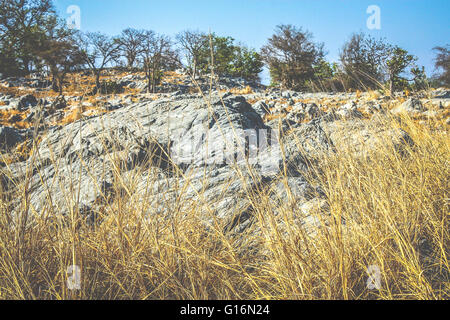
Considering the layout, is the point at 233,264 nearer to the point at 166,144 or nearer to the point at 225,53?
the point at 166,144

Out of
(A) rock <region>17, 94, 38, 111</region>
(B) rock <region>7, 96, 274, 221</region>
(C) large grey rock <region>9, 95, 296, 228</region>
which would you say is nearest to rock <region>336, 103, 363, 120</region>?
(C) large grey rock <region>9, 95, 296, 228</region>

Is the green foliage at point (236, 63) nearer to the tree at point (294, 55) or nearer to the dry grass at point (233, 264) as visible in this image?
the tree at point (294, 55)

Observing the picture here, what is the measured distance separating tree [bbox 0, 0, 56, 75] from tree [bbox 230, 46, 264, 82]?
13001 mm

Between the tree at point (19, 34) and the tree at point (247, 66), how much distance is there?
512 inches

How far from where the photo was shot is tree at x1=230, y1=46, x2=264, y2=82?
893 inches

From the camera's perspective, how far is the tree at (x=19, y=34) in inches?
464

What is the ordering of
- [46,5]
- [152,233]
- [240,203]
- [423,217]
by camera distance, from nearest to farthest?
[152,233]
[423,217]
[240,203]
[46,5]

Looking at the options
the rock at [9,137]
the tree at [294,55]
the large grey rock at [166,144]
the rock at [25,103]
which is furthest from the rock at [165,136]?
the tree at [294,55]

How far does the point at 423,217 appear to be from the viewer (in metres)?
1.29

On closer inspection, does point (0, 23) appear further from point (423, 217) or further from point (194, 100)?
point (423, 217)

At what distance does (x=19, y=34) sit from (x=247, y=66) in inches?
605

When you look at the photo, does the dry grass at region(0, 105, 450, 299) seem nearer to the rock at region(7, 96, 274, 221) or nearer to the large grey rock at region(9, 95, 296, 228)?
the large grey rock at region(9, 95, 296, 228)
